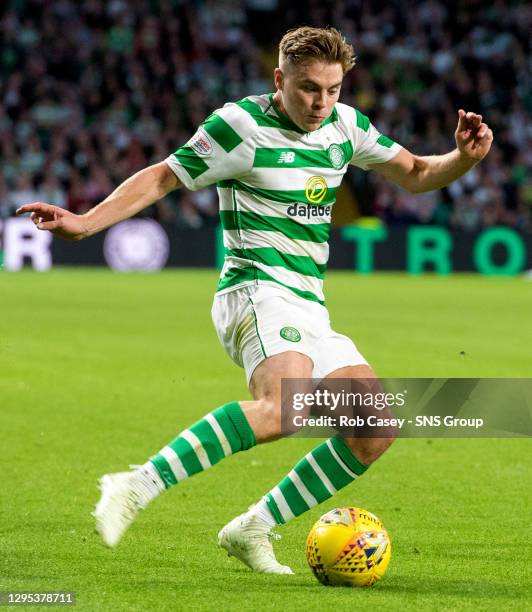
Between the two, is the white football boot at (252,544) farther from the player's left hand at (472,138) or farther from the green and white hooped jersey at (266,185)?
the player's left hand at (472,138)

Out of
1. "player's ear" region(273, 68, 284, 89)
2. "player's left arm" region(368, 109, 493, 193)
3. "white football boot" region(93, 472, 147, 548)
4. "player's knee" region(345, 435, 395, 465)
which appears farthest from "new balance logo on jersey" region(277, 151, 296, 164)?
"white football boot" region(93, 472, 147, 548)

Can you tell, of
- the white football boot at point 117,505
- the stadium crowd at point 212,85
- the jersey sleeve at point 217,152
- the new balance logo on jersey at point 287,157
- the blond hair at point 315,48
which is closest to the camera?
the white football boot at point 117,505

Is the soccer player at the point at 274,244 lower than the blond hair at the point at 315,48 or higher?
lower

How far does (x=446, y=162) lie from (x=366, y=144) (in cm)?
36

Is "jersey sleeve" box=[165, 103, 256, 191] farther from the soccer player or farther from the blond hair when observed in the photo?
the blond hair

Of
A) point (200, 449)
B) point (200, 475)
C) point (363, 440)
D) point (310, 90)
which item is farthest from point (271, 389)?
point (200, 475)

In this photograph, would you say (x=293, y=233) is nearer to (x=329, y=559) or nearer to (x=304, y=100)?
(x=304, y=100)

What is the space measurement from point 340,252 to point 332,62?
1938 cm

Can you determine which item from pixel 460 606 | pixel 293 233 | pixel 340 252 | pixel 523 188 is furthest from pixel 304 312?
pixel 523 188

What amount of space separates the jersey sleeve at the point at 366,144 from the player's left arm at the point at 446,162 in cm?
4

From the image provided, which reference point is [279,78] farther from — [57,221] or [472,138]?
[57,221]

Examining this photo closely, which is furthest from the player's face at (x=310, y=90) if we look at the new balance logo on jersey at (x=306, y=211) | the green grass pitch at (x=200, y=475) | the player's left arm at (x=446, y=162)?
the green grass pitch at (x=200, y=475)

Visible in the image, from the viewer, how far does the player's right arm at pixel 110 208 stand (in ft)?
15.6

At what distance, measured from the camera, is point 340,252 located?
2439 centimetres
